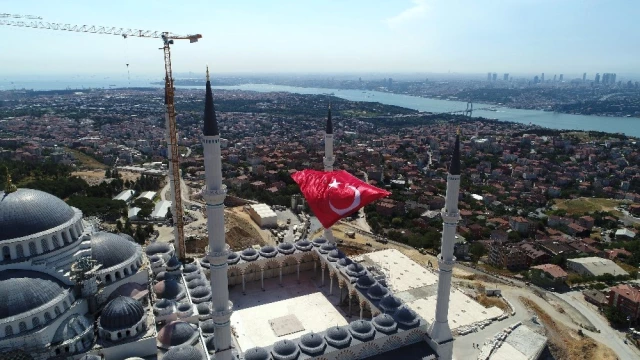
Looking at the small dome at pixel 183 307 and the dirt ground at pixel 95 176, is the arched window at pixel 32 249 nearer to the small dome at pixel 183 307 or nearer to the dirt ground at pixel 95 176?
the small dome at pixel 183 307

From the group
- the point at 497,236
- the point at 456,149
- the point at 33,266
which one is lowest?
the point at 497,236

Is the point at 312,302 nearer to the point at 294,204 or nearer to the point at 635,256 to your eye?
the point at 294,204

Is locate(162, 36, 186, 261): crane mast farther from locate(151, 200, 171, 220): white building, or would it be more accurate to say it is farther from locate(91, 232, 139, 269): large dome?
locate(151, 200, 171, 220): white building

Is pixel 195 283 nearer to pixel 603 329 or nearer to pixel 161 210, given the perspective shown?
pixel 161 210

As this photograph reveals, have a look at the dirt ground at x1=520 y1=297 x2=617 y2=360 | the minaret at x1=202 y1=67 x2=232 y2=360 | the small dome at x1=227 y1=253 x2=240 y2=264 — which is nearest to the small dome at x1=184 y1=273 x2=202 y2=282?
the small dome at x1=227 y1=253 x2=240 y2=264

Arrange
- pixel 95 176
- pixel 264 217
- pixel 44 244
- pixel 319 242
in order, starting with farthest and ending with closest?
1. pixel 95 176
2. pixel 264 217
3. pixel 319 242
4. pixel 44 244

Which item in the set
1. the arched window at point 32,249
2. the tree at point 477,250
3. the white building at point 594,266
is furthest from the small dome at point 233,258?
the white building at point 594,266

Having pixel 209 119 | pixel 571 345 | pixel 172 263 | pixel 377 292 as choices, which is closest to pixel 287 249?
pixel 172 263


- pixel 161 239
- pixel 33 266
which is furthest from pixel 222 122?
pixel 33 266
